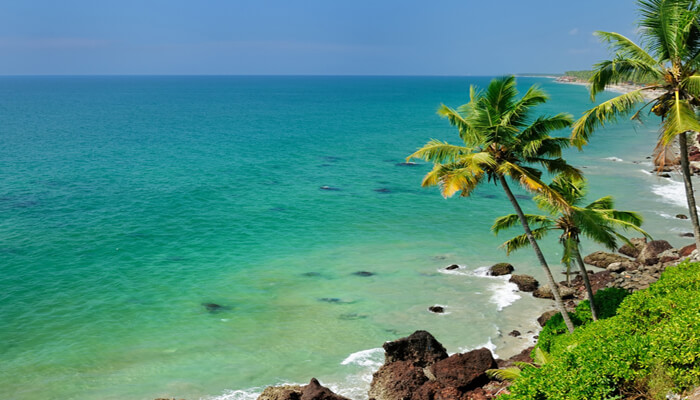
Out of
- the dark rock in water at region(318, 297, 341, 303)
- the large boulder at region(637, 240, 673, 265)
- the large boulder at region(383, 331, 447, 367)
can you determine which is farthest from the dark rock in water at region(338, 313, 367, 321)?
the large boulder at region(637, 240, 673, 265)

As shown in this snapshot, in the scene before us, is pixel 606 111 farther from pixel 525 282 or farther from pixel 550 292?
pixel 525 282

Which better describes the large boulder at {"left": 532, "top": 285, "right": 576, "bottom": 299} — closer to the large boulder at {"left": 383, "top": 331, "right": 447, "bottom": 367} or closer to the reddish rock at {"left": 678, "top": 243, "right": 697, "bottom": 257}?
the reddish rock at {"left": 678, "top": 243, "right": 697, "bottom": 257}

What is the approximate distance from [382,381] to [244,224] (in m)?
31.0

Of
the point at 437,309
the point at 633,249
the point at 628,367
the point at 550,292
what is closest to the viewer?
the point at 628,367

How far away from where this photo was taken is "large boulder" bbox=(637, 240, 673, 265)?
37.2 m

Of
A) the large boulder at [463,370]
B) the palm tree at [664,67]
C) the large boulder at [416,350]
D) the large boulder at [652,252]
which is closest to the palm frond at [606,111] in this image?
the palm tree at [664,67]

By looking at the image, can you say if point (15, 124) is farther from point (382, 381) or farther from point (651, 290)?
point (651, 290)

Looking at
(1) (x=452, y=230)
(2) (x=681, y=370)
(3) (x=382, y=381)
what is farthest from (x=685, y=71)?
(1) (x=452, y=230)

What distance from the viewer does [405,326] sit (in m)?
32.2

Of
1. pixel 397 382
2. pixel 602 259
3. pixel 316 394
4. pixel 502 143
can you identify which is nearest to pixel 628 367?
pixel 502 143

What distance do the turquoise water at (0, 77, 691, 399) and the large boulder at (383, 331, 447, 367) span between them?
2232 mm

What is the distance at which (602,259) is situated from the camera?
3981 cm

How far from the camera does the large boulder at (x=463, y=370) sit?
23.1 m

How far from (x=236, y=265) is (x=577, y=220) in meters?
27.2
